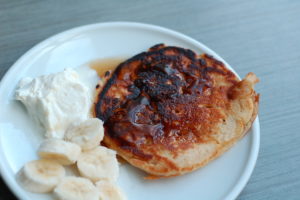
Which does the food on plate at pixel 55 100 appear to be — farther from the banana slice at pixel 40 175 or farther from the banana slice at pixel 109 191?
the banana slice at pixel 109 191

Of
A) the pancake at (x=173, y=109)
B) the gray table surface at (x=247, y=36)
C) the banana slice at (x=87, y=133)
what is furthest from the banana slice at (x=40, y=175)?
the gray table surface at (x=247, y=36)

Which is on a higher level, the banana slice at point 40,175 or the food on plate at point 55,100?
the food on plate at point 55,100

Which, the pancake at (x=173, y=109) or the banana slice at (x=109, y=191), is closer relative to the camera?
the banana slice at (x=109, y=191)

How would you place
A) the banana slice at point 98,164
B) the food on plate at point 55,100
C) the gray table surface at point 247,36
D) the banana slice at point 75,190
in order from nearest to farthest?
the banana slice at point 75,190 → the banana slice at point 98,164 → the food on plate at point 55,100 → the gray table surface at point 247,36

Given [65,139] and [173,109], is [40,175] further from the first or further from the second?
[173,109]

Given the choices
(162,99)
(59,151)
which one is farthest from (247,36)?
(59,151)
